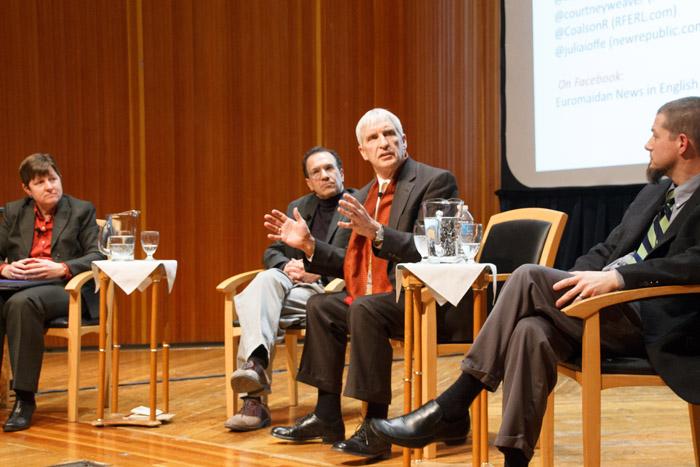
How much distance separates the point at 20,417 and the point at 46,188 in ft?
3.61

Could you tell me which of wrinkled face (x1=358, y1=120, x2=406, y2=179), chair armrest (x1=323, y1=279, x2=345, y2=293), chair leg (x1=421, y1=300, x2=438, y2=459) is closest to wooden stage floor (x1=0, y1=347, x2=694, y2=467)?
chair leg (x1=421, y1=300, x2=438, y2=459)

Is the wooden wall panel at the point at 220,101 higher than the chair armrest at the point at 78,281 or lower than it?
higher

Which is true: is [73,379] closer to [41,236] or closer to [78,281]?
[78,281]

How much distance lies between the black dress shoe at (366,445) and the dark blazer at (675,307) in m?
1.07

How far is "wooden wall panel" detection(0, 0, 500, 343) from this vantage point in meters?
6.11

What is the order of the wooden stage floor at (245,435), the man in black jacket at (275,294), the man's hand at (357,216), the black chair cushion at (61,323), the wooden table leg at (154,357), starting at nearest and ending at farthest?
the man's hand at (357,216) → the wooden stage floor at (245,435) → the man in black jacket at (275,294) → the wooden table leg at (154,357) → the black chair cushion at (61,323)

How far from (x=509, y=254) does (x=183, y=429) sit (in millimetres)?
1514

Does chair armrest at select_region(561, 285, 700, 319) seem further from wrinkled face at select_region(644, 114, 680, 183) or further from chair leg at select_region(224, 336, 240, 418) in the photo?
chair leg at select_region(224, 336, 240, 418)

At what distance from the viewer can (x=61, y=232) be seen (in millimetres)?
4203

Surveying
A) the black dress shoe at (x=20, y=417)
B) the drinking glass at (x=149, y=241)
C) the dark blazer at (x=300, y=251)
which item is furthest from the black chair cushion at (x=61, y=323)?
the dark blazer at (x=300, y=251)

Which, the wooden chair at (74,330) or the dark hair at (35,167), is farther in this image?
the dark hair at (35,167)

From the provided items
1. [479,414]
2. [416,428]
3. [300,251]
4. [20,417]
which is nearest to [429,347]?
[479,414]

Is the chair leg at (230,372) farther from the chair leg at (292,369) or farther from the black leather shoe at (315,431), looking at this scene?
the black leather shoe at (315,431)

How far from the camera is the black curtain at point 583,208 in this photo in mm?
5352
